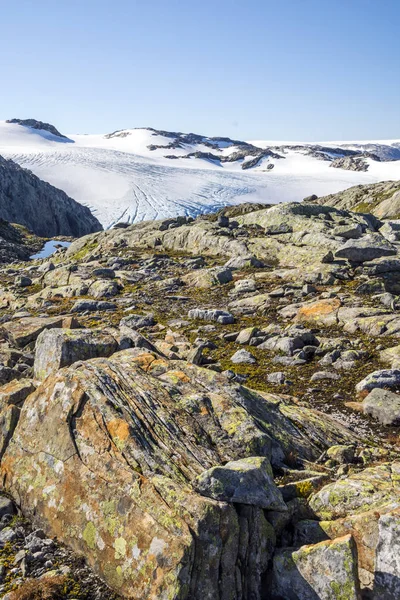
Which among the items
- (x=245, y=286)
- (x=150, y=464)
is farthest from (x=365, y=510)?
(x=245, y=286)

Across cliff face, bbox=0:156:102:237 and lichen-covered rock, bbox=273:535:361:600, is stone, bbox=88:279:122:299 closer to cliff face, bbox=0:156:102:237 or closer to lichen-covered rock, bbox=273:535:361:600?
lichen-covered rock, bbox=273:535:361:600

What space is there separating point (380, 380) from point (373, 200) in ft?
181

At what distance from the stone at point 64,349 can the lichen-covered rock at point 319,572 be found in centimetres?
679

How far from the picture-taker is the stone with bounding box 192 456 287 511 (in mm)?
6250

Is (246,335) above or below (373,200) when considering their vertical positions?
below

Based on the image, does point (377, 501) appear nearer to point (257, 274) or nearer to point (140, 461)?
point (140, 461)

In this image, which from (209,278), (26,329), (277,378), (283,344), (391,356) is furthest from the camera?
(209,278)

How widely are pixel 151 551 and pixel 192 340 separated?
41.6ft

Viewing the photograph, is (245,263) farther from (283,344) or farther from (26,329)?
(26,329)

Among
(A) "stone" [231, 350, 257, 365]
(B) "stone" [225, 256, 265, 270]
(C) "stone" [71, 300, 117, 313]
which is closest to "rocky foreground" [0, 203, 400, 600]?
(A) "stone" [231, 350, 257, 365]

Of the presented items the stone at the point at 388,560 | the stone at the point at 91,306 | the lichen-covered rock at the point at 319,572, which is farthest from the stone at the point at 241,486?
the stone at the point at 91,306

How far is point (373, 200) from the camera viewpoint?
6206cm

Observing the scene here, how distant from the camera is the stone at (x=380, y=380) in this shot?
508 inches

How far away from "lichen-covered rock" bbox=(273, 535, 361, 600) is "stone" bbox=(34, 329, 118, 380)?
6.79 m
